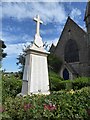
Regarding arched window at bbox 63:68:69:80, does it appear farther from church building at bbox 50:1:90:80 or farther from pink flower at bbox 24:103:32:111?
pink flower at bbox 24:103:32:111

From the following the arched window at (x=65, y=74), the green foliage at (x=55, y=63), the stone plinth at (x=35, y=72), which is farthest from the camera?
the green foliage at (x=55, y=63)

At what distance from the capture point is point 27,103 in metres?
4.69

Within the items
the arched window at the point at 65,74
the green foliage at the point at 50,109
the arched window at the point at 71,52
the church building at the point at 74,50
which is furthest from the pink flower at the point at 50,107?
the arched window at the point at 71,52

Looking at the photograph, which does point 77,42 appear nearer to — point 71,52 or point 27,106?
point 71,52

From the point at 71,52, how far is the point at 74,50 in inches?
28.0

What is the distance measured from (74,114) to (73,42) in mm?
27573

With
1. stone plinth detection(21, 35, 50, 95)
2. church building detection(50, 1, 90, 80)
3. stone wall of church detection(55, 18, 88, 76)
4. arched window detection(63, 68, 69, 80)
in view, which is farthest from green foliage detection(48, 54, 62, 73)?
stone plinth detection(21, 35, 50, 95)

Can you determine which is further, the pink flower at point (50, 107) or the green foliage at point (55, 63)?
the green foliage at point (55, 63)

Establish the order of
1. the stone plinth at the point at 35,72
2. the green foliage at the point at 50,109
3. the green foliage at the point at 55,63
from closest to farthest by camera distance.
→ the green foliage at the point at 50,109, the stone plinth at the point at 35,72, the green foliage at the point at 55,63

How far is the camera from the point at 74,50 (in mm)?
30922

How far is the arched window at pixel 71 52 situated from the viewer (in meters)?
30.5

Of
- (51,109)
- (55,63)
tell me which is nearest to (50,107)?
(51,109)

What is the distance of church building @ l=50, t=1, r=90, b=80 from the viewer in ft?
95.6

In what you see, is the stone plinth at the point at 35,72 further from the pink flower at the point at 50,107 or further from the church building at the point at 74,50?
the church building at the point at 74,50
